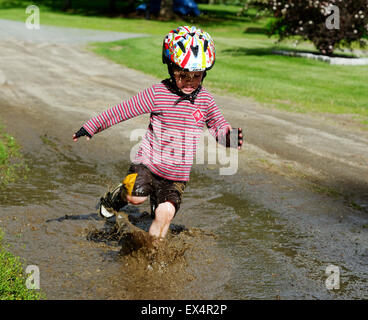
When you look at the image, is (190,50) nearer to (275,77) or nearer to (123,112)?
(123,112)

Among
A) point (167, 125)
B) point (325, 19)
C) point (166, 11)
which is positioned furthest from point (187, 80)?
point (166, 11)

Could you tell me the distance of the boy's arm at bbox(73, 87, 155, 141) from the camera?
14.7 feet

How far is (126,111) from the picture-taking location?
14.9 feet

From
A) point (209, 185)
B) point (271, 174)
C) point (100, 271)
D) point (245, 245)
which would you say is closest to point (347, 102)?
point (271, 174)

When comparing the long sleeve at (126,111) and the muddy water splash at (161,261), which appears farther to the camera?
the long sleeve at (126,111)

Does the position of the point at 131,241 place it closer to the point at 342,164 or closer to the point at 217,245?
the point at 217,245

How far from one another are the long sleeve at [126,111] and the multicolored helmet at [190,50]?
34 cm

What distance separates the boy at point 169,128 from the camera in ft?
14.4

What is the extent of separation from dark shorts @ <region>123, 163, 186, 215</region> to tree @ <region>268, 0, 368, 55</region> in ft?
51.1

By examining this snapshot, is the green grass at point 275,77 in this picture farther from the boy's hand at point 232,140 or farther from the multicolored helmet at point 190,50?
the multicolored helmet at point 190,50

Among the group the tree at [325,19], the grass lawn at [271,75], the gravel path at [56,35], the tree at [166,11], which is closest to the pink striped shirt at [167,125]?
the grass lawn at [271,75]

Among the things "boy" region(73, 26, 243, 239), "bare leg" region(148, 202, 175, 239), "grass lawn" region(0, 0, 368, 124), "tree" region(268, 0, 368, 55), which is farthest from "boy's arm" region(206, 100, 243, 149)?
"tree" region(268, 0, 368, 55)

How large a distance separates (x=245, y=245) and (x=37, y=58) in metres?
15.0

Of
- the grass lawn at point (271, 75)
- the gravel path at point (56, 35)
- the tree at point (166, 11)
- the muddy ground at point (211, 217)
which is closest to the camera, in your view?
the muddy ground at point (211, 217)
